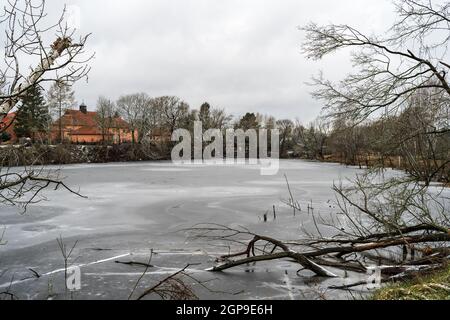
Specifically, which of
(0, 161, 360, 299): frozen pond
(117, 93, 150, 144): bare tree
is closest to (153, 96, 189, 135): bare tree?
(117, 93, 150, 144): bare tree

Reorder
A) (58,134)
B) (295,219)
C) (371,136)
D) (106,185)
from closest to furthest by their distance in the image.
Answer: (371,136) → (295,219) → (106,185) → (58,134)

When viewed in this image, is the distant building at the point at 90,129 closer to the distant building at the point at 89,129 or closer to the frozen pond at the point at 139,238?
the distant building at the point at 89,129

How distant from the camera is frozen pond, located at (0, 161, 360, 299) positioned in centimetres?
639

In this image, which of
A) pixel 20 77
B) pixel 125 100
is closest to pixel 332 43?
pixel 20 77

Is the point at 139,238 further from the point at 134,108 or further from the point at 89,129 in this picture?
the point at 89,129

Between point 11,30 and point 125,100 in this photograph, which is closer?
point 11,30

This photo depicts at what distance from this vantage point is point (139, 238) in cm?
967

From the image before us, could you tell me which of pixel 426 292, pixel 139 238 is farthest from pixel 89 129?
pixel 426 292

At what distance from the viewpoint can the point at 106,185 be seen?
20938mm

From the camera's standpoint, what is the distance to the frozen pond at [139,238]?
639 centimetres

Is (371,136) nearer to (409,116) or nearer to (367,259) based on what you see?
(409,116)

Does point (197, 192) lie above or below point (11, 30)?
below

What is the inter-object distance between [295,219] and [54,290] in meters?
7.61

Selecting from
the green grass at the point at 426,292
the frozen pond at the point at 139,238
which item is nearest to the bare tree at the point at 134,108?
the frozen pond at the point at 139,238
